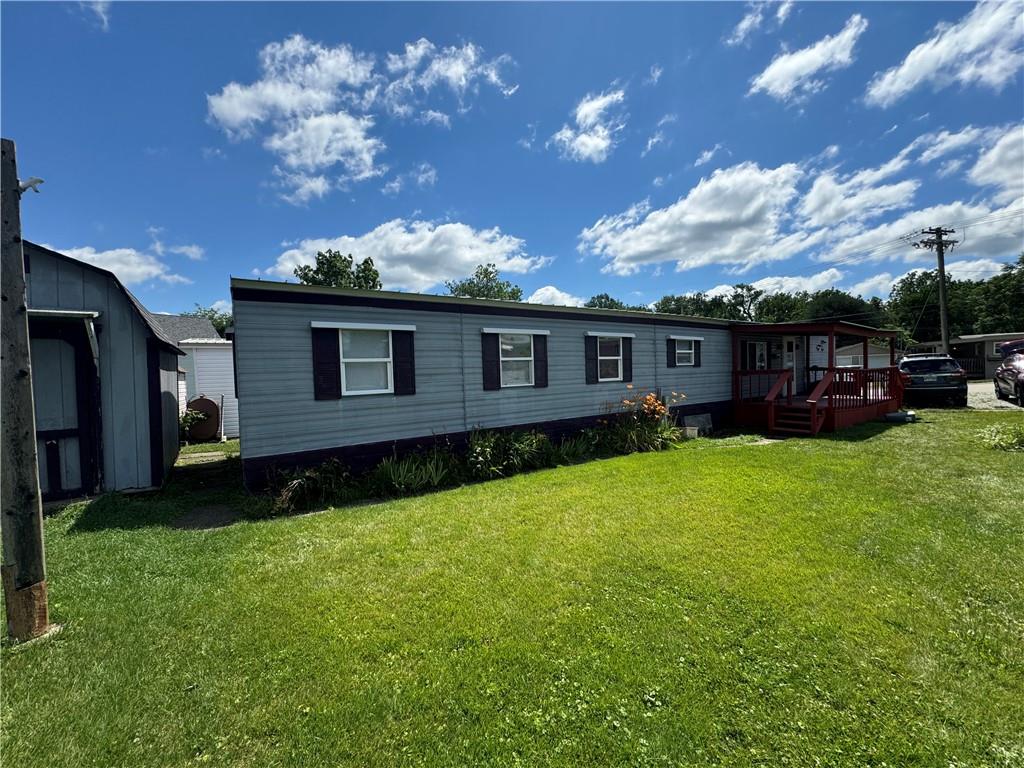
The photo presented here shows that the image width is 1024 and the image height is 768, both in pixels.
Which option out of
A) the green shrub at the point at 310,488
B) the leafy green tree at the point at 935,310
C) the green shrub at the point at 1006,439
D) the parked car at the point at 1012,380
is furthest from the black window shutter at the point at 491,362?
the leafy green tree at the point at 935,310

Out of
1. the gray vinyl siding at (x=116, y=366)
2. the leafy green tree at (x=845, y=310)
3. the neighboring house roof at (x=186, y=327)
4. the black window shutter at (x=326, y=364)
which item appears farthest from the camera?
the leafy green tree at (x=845, y=310)

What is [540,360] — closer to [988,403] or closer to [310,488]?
[310,488]

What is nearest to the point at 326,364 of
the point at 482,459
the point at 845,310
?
the point at 482,459

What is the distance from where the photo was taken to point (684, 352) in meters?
13.3

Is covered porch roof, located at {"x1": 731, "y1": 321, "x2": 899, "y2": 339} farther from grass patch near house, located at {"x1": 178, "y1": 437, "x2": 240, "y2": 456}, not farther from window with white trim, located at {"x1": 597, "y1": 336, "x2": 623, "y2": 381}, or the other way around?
grass patch near house, located at {"x1": 178, "y1": 437, "x2": 240, "y2": 456}

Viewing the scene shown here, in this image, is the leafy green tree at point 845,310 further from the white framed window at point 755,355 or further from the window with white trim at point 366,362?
the window with white trim at point 366,362

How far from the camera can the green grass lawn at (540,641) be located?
6.76 feet

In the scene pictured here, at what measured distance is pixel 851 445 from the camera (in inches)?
364

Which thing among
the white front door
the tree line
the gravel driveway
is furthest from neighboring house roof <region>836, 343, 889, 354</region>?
the white front door

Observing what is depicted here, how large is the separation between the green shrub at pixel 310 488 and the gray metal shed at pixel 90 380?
2.47 m

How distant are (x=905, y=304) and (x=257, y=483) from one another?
2950 inches

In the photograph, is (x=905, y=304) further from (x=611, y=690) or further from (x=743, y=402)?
(x=611, y=690)

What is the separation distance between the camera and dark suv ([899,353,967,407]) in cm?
1470

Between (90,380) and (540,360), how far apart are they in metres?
7.97
